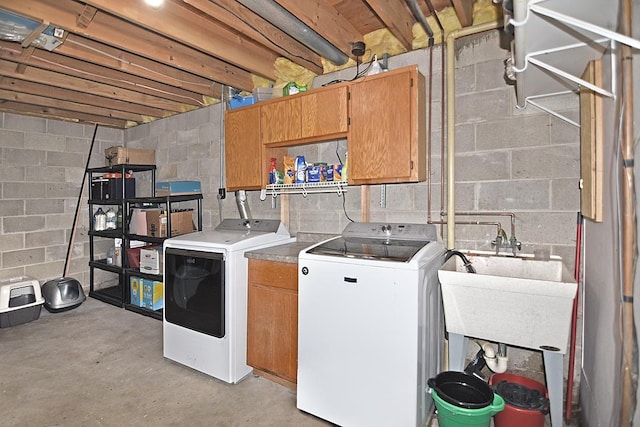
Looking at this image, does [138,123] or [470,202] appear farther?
[138,123]

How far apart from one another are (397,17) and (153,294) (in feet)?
11.1

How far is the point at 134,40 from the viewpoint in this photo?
231 cm

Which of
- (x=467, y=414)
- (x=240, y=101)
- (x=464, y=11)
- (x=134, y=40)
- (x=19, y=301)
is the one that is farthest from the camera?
(x=19, y=301)

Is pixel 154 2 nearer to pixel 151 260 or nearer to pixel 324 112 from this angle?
pixel 324 112

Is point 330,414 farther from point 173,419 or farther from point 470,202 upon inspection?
point 470,202

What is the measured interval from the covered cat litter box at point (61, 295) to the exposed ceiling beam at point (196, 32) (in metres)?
3.07

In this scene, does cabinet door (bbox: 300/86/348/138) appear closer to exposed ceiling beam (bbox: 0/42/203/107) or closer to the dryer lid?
the dryer lid

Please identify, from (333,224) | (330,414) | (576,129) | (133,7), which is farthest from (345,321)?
(133,7)

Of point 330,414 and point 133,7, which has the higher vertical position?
point 133,7

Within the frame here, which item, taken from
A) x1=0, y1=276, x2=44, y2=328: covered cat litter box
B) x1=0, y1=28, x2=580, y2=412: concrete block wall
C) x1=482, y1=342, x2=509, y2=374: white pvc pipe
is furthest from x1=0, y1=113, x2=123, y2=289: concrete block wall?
x1=482, y1=342, x2=509, y2=374: white pvc pipe

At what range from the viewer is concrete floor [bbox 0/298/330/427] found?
1.92 m

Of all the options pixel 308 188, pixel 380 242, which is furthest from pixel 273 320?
pixel 308 188

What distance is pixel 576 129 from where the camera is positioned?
1896 mm

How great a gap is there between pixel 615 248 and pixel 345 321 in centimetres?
121
